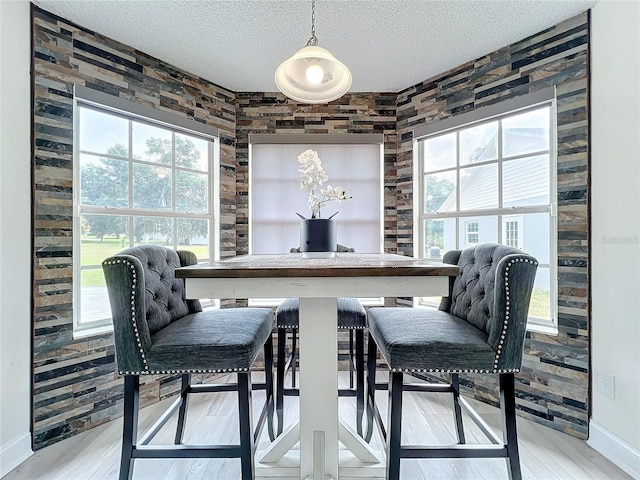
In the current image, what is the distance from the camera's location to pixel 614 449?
1.68 meters

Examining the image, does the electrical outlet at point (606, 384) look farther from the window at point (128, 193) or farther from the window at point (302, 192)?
the window at point (128, 193)

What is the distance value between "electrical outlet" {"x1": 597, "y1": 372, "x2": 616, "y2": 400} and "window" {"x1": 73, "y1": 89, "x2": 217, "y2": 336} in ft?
8.79

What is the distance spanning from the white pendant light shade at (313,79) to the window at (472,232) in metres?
1.49

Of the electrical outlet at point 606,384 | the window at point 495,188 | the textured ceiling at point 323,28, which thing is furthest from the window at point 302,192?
the electrical outlet at point 606,384

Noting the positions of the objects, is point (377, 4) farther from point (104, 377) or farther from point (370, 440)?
point (104, 377)

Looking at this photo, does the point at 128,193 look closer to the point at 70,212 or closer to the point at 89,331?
the point at 70,212

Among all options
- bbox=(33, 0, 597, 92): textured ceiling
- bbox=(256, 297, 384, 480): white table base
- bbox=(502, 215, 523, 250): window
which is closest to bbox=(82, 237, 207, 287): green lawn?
bbox=(33, 0, 597, 92): textured ceiling

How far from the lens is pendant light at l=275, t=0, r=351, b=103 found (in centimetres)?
156

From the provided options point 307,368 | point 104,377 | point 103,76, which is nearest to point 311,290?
point 307,368

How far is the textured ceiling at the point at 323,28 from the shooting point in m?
1.85

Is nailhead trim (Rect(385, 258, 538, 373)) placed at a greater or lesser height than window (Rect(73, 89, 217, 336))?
lesser

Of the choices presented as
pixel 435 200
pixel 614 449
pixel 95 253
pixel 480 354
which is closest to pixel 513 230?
pixel 435 200

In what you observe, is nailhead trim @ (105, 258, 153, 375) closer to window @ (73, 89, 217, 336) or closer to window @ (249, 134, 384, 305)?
window @ (73, 89, 217, 336)

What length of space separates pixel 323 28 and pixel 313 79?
708 millimetres
